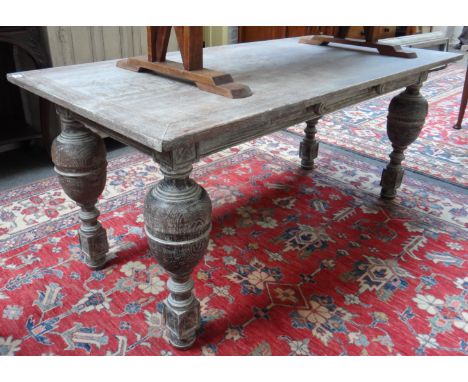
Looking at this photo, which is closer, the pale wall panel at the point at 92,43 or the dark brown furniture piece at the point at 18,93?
the dark brown furniture piece at the point at 18,93

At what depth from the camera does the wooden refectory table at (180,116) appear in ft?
3.37

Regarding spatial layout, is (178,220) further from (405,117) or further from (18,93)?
(18,93)

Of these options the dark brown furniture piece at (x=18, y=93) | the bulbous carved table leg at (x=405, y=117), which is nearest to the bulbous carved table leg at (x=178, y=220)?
the bulbous carved table leg at (x=405, y=117)

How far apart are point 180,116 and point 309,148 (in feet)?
4.88

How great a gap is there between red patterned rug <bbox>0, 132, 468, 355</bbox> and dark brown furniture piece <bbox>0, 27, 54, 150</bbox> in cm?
39

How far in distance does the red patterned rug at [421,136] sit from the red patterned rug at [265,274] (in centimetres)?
30

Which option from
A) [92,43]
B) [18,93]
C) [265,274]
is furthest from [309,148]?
[18,93]

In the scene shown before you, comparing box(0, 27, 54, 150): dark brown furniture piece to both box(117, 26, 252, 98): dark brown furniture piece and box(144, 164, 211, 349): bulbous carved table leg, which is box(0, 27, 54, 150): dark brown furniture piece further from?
box(144, 164, 211, 349): bulbous carved table leg

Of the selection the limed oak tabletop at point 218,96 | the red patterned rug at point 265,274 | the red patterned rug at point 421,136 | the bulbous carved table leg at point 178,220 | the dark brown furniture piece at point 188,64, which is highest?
the dark brown furniture piece at point 188,64

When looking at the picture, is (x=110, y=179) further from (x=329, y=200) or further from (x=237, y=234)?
(x=329, y=200)

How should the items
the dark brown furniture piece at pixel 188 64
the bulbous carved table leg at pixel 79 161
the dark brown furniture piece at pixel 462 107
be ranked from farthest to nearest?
the dark brown furniture piece at pixel 462 107, the bulbous carved table leg at pixel 79 161, the dark brown furniture piece at pixel 188 64

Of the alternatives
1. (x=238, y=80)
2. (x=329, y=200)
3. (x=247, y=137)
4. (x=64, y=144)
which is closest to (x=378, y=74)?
(x=238, y=80)

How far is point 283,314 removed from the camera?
1412mm

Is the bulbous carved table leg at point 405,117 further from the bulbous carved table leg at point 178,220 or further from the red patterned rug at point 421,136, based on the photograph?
the bulbous carved table leg at point 178,220
